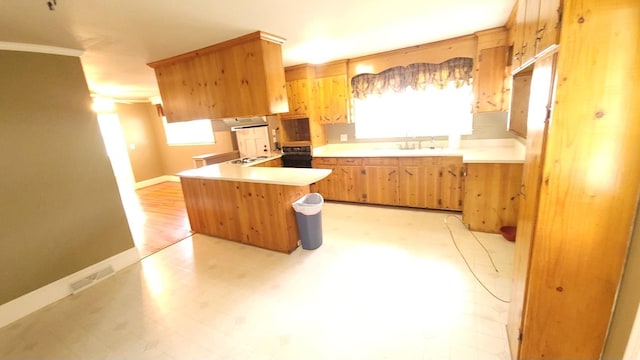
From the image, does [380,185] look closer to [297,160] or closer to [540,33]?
[297,160]

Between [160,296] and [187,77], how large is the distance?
253 cm

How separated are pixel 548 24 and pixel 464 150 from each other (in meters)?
2.88

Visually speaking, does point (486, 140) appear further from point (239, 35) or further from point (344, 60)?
point (239, 35)

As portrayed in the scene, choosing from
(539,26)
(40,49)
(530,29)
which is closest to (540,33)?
(539,26)

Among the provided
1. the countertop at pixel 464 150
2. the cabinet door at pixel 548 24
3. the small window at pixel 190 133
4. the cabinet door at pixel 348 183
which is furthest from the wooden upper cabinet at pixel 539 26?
the small window at pixel 190 133

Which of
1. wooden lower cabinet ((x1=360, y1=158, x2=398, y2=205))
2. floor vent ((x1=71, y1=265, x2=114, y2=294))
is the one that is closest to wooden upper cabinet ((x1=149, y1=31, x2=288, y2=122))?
wooden lower cabinet ((x1=360, y1=158, x2=398, y2=205))

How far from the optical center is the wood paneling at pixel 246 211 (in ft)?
9.51

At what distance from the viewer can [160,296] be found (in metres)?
2.41

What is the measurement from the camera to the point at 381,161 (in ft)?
13.1

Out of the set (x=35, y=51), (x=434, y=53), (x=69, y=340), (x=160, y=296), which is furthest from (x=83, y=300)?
(x=434, y=53)

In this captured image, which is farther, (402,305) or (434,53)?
(434,53)

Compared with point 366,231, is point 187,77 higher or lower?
higher

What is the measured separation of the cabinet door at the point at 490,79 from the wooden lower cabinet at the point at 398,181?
81 cm

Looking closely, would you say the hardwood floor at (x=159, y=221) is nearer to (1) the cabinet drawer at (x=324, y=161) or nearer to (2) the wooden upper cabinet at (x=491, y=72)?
(1) the cabinet drawer at (x=324, y=161)
